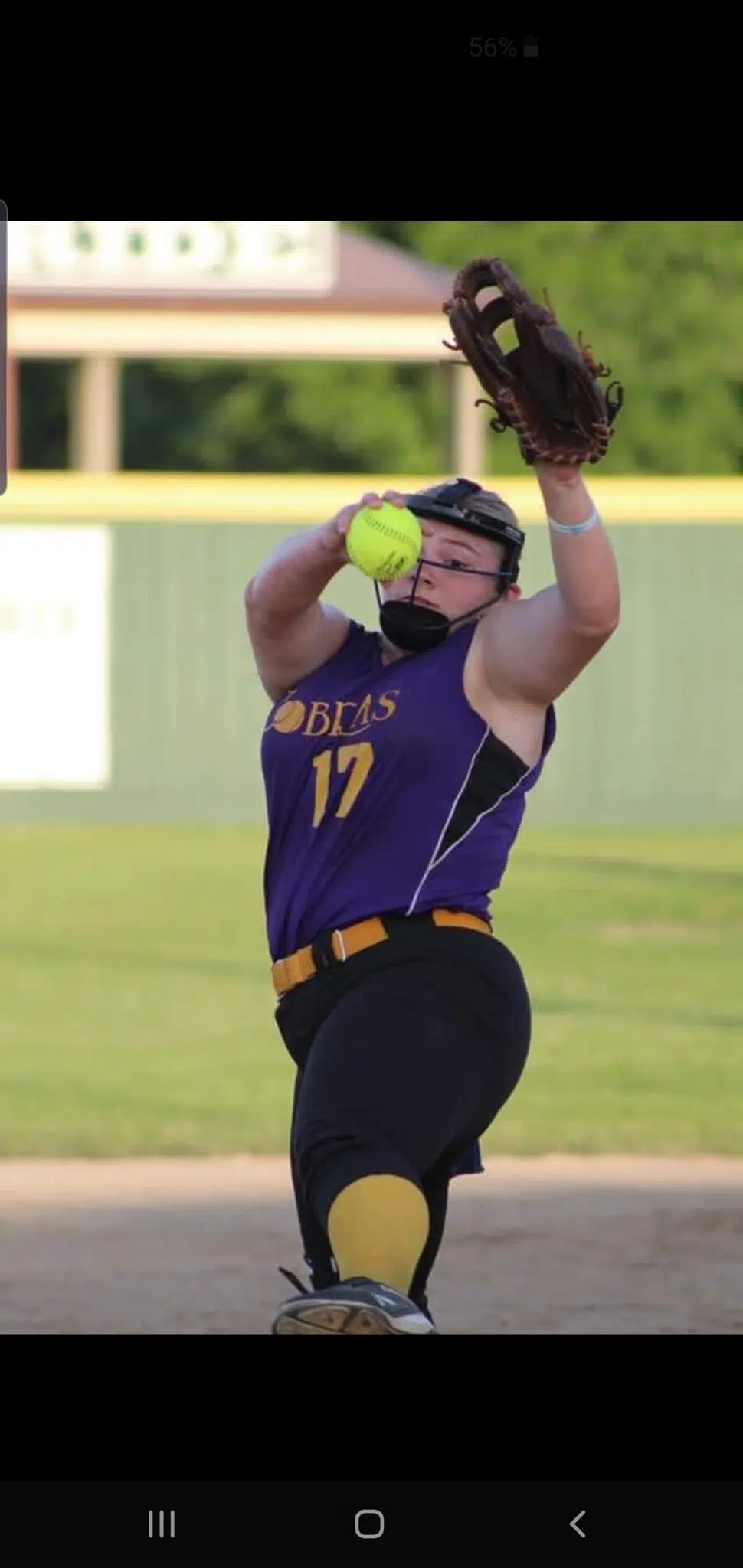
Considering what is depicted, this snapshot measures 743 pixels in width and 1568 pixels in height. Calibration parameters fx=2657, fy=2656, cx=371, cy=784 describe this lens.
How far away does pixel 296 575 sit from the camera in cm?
357

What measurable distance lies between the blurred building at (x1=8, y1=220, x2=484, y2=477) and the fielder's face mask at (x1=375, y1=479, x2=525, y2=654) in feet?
52.7

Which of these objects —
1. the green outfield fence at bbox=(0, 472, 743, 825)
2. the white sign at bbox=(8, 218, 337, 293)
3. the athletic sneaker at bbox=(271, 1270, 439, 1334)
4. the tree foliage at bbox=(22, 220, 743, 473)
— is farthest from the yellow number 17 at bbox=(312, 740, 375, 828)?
the tree foliage at bbox=(22, 220, 743, 473)

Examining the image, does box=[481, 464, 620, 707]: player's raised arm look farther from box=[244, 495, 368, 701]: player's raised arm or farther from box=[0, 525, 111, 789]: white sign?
box=[0, 525, 111, 789]: white sign

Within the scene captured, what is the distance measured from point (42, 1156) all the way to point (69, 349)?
13.7m

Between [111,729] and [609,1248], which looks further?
Result: [111,729]

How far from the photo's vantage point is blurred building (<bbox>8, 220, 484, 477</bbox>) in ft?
65.5

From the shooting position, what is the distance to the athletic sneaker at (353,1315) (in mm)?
2836

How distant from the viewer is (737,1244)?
249 inches

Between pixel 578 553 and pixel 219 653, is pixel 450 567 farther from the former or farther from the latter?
pixel 219 653

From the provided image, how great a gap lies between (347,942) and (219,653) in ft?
44.5
